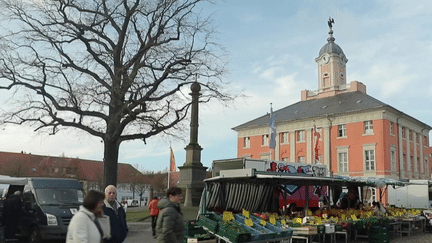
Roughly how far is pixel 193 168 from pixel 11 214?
520 inches

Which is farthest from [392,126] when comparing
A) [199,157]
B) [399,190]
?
[199,157]

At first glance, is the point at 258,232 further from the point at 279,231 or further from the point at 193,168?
the point at 193,168

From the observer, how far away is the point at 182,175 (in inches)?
1026

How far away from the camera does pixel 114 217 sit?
6.13 m

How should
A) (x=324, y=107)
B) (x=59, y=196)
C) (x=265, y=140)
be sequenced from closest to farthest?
1. (x=59, y=196)
2. (x=324, y=107)
3. (x=265, y=140)

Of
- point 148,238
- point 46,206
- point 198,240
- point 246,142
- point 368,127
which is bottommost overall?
point 148,238

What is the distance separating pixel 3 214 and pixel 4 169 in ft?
174

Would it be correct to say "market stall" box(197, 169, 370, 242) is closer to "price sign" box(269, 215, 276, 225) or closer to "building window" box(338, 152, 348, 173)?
"price sign" box(269, 215, 276, 225)

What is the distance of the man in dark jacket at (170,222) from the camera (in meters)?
5.82

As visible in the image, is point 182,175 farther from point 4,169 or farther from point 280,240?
point 4,169

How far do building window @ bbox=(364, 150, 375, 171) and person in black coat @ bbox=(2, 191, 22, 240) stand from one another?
146 ft

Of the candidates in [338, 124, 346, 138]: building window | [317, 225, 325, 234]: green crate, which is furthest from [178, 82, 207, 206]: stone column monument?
[338, 124, 346, 138]: building window

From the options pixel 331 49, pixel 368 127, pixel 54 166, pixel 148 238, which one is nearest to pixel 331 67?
pixel 331 49

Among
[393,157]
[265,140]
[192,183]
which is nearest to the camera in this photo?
[192,183]
